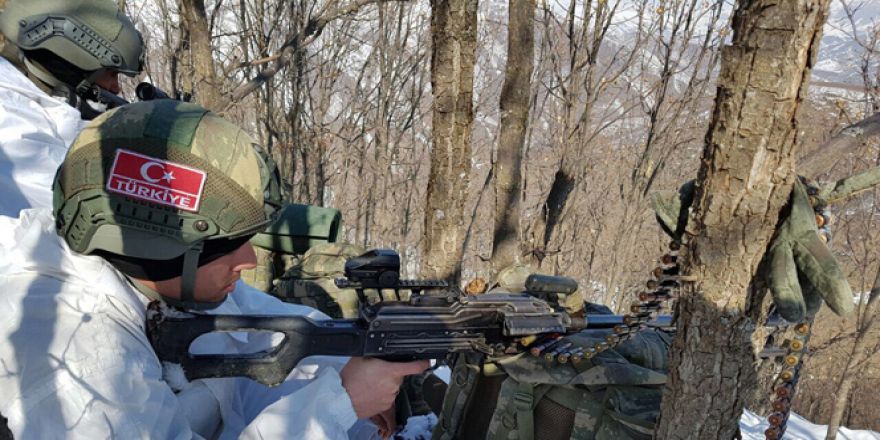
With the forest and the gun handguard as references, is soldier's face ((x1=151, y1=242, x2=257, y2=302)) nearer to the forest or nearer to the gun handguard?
the gun handguard

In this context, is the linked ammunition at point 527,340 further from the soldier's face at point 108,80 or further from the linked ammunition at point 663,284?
the soldier's face at point 108,80

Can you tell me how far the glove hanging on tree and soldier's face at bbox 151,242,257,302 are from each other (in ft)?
5.35

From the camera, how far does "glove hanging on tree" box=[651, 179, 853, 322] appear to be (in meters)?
1.53

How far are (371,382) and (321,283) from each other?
2722 millimetres

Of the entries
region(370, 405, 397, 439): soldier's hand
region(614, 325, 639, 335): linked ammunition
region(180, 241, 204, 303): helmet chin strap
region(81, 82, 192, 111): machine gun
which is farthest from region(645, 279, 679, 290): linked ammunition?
region(81, 82, 192, 111): machine gun

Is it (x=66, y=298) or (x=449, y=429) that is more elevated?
(x=66, y=298)

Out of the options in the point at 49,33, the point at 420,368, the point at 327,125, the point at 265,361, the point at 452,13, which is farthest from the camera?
the point at 327,125

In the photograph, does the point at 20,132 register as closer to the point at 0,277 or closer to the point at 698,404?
the point at 0,277

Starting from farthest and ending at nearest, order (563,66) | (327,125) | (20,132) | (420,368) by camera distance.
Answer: (327,125) → (563,66) → (20,132) → (420,368)

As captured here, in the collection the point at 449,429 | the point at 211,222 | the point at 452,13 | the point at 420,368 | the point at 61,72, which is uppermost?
the point at 452,13

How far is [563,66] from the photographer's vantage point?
904 cm

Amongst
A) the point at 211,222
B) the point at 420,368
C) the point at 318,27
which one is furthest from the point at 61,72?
the point at 318,27

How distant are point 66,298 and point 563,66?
27.8ft

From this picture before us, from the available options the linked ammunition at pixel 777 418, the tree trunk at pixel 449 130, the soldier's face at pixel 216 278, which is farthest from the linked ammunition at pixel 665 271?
the tree trunk at pixel 449 130
